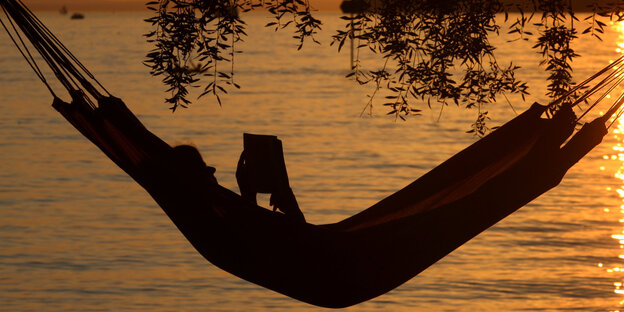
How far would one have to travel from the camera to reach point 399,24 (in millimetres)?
6371

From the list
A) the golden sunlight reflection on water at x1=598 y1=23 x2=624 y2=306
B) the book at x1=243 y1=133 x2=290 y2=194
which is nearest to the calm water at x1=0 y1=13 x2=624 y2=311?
the golden sunlight reflection on water at x1=598 y1=23 x2=624 y2=306

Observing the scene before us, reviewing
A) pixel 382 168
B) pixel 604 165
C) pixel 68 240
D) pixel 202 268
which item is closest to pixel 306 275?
pixel 202 268

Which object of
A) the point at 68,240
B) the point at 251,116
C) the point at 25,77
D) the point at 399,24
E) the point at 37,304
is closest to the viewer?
the point at 399,24

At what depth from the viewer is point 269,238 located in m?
5.01

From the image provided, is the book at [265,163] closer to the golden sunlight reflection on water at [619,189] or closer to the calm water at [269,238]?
the calm water at [269,238]

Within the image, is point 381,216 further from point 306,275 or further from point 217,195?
point 217,195

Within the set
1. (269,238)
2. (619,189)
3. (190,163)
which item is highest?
(190,163)

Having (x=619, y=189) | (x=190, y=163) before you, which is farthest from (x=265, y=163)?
(x=619, y=189)

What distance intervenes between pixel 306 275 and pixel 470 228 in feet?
2.60

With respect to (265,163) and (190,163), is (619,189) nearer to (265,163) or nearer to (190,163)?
(265,163)

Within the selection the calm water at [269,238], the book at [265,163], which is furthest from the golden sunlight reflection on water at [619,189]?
the book at [265,163]

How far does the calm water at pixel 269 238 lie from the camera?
36.6 feet

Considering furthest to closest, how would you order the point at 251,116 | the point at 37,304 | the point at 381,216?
1. the point at 251,116
2. the point at 37,304
3. the point at 381,216

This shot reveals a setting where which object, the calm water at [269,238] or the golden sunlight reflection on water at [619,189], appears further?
the golden sunlight reflection on water at [619,189]
